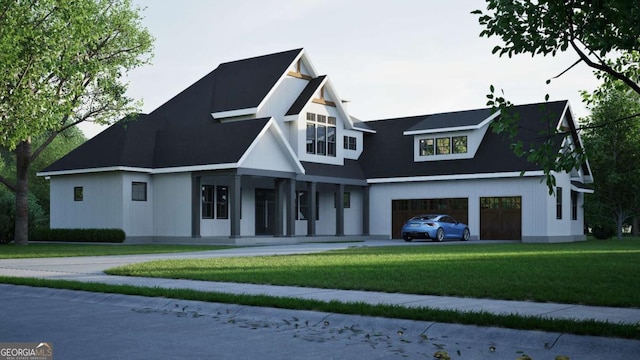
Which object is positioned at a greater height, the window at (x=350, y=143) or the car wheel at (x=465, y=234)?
the window at (x=350, y=143)

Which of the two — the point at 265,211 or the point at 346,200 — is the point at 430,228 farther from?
the point at 265,211

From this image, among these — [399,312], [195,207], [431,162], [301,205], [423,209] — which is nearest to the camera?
[399,312]

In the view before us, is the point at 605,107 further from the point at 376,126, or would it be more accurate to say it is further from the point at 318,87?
the point at 318,87

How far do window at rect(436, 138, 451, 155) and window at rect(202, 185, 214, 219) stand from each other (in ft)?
44.0

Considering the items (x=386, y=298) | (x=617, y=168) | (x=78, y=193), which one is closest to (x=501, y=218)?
(x=617, y=168)

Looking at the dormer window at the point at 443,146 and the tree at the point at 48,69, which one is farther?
the dormer window at the point at 443,146

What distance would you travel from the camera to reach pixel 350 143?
44.7 m

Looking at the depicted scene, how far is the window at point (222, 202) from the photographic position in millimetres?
37219

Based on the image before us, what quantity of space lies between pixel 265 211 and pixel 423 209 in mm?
8986

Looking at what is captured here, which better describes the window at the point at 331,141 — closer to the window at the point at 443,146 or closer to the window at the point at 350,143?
the window at the point at 350,143

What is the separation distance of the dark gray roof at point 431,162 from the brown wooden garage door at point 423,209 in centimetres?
160

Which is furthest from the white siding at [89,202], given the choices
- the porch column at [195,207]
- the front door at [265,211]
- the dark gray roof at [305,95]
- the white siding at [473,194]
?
the white siding at [473,194]

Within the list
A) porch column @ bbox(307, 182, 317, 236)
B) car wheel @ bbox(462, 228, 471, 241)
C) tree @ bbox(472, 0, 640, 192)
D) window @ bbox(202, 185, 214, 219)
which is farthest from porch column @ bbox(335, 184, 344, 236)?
tree @ bbox(472, 0, 640, 192)

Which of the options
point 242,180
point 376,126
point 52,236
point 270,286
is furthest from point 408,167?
point 270,286
